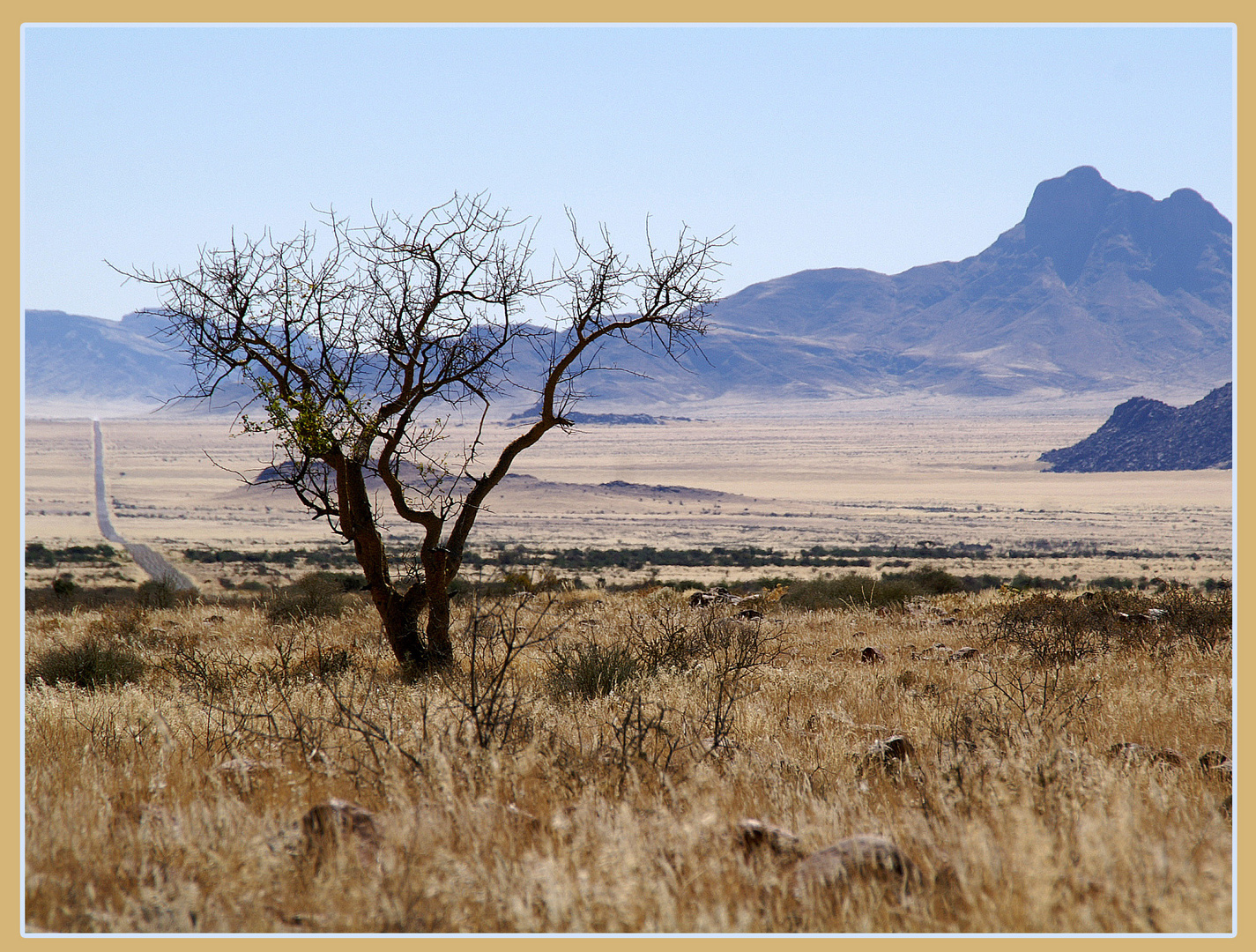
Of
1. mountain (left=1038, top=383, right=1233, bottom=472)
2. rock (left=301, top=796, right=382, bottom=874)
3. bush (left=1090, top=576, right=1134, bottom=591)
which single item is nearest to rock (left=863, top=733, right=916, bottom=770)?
rock (left=301, top=796, right=382, bottom=874)

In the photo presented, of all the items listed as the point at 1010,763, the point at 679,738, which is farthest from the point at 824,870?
the point at 679,738

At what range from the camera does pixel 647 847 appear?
361cm

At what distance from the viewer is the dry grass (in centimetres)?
322

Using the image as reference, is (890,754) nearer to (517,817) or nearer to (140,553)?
(517,817)

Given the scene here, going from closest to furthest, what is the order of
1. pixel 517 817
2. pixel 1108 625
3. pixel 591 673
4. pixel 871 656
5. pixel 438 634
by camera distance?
pixel 517 817 < pixel 591 673 < pixel 438 634 < pixel 871 656 < pixel 1108 625

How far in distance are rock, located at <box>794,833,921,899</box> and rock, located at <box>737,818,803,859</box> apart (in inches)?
7.7

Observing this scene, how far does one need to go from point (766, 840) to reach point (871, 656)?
6.20m

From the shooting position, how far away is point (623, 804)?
141 inches

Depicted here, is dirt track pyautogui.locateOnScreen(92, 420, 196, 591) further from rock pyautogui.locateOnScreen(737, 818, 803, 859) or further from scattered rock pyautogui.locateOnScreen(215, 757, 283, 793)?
rock pyautogui.locateOnScreen(737, 818, 803, 859)

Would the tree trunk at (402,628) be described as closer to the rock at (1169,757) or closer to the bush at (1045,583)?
the rock at (1169,757)

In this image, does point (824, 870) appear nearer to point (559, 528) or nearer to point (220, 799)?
point (220, 799)

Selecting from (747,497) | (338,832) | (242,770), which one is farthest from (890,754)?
(747,497)

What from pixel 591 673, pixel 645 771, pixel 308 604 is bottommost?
pixel 308 604

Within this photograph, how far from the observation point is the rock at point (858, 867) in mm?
3352
